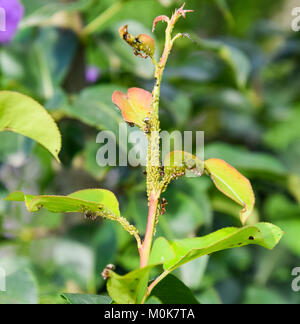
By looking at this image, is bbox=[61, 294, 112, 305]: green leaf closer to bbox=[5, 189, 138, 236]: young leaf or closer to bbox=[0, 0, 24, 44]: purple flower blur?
bbox=[5, 189, 138, 236]: young leaf

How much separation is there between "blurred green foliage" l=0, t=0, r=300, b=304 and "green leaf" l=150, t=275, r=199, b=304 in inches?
7.9

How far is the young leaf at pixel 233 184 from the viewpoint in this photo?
266 mm

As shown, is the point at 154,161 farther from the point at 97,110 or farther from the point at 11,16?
the point at 11,16

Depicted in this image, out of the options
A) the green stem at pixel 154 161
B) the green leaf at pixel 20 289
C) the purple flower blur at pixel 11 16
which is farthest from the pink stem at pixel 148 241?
Answer: the purple flower blur at pixel 11 16

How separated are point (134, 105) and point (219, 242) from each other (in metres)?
0.10

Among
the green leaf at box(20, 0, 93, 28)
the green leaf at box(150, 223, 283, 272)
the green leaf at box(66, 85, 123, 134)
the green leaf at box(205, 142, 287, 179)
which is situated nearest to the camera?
the green leaf at box(150, 223, 283, 272)

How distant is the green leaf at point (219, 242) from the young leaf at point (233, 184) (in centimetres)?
1

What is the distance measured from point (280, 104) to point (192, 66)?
15.3 inches

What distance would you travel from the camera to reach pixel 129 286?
0.83 feet

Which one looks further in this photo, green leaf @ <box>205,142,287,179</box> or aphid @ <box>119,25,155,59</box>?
green leaf @ <box>205,142,287,179</box>

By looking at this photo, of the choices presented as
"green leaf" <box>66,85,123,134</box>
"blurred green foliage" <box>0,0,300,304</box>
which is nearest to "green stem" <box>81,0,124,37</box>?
"blurred green foliage" <box>0,0,300,304</box>

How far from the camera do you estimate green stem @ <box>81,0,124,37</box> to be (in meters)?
0.69

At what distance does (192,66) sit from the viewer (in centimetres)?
90

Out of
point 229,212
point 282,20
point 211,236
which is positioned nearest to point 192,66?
point 229,212
